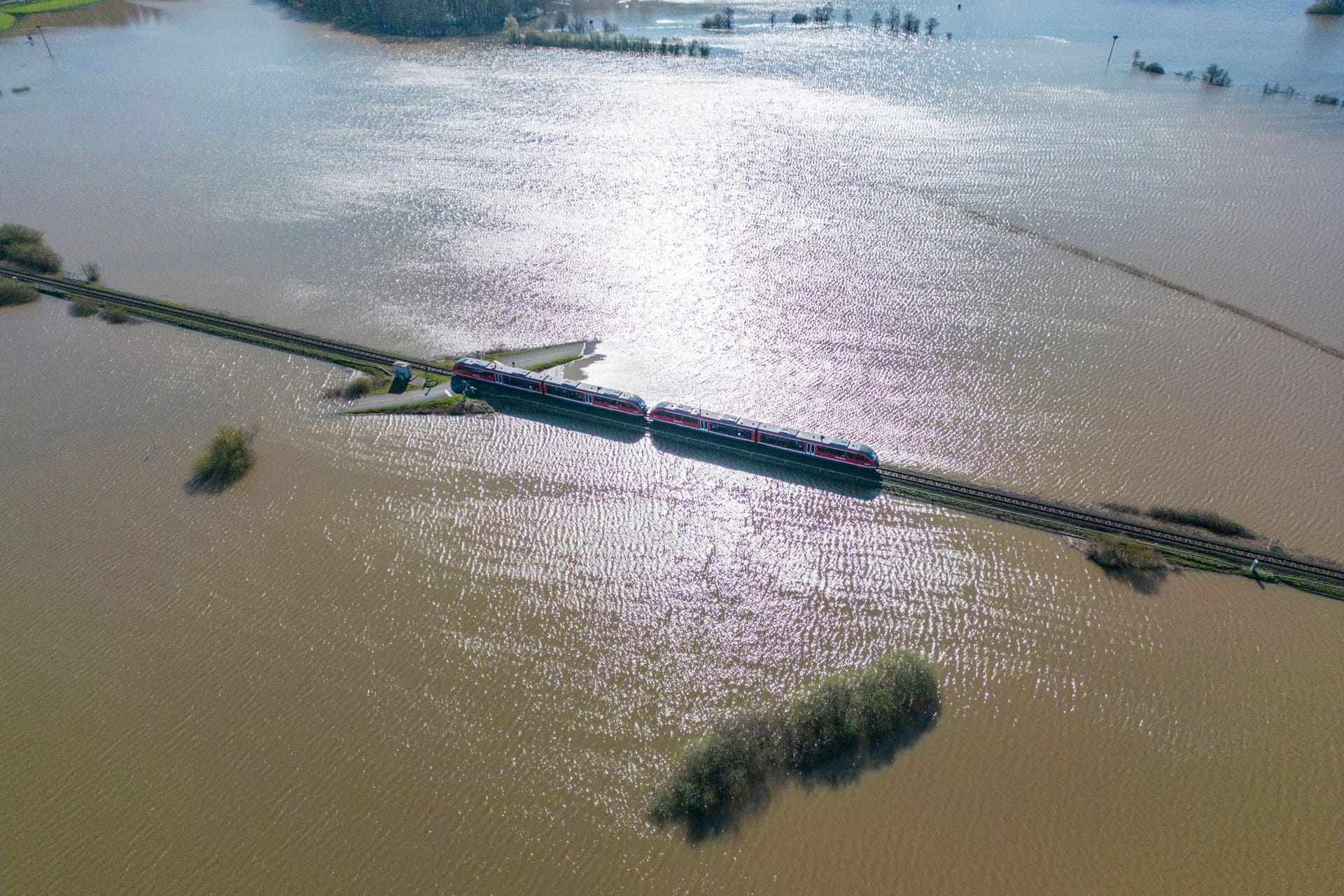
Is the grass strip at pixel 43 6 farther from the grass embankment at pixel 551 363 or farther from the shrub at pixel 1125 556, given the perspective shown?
the shrub at pixel 1125 556

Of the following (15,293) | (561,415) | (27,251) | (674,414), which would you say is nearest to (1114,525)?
(674,414)

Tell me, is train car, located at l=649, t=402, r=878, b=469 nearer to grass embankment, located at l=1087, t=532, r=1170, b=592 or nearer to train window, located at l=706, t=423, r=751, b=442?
train window, located at l=706, t=423, r=751, b=442

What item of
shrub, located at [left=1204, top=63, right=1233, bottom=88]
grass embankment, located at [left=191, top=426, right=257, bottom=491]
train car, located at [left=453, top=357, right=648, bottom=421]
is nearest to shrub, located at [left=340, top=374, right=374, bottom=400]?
train car, located at [left=453, top=357, right=648, bottom=421]

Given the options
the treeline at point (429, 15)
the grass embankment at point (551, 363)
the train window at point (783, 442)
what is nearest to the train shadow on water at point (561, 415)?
the grass embankment at point (551, 363)

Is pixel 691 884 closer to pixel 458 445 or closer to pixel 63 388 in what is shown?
pixel 458 445

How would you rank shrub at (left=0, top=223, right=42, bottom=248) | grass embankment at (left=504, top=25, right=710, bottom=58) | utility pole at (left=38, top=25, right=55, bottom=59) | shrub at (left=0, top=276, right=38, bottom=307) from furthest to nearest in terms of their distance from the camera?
utility pole at (left=38, top=25, right=55, bottom=59)
grass embankment at (left=504, top=25, right=710, bottom=58)
shrub at (left=0, top=223, right=42, bottom=248)
shrub at (left=0, top=276, right=38, bottom=307)

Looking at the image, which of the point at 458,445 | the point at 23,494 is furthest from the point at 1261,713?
the point at 23,494
